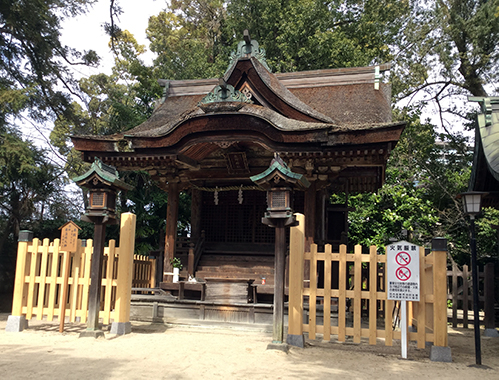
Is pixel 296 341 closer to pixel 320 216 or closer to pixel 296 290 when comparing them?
pixel 296 290

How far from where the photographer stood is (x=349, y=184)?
13.3 meters

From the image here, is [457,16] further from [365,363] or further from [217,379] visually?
[217,379]

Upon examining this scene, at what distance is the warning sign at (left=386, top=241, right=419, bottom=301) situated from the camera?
702 cm

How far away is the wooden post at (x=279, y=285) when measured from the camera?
7.23m

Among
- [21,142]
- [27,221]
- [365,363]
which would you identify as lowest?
[365,363]

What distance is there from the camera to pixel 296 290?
7.48 meters

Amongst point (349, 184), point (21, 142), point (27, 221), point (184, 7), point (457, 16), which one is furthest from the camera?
point (184, 7)

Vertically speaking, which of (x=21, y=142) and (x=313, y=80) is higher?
(x=313, y=80)

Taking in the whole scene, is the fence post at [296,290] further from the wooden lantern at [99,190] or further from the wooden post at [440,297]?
the wooden lantern at [99,190]

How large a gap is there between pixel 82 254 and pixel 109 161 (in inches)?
134

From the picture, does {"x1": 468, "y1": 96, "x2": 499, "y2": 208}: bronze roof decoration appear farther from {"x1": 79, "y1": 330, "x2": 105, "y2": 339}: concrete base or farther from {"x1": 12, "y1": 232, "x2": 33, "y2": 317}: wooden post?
{"x1": 12, "y1": 232, "x2": 33, "y2": 317}: wooden post

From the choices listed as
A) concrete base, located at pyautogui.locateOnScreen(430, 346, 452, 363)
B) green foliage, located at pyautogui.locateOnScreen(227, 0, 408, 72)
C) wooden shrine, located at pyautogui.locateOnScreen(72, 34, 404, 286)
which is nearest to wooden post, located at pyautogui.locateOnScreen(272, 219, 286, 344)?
concrete base, located at pyautogui.locateOnScreen(430, 346, 452, 363)

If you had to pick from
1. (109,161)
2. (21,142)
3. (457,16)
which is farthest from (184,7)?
(109,161)

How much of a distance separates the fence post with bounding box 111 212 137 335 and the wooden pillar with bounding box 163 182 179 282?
2.95m
